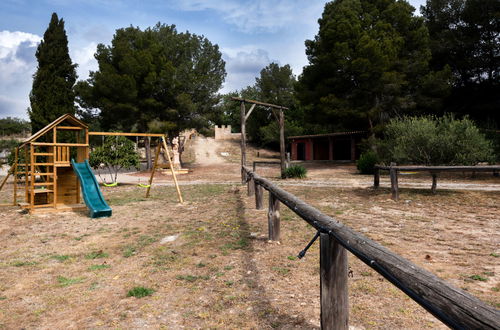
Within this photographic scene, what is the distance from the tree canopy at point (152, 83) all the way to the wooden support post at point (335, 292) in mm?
23070

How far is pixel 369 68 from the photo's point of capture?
22.4 m

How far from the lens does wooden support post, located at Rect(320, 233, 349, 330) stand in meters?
2.58

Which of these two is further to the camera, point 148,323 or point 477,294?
point 477,294

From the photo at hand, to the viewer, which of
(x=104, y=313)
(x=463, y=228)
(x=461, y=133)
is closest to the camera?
(x=104, y=313)

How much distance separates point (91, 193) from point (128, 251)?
15.7ft

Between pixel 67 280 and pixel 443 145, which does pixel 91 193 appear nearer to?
pixel 67 280

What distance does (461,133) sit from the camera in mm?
10203

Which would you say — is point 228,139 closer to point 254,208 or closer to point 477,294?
point 254,208

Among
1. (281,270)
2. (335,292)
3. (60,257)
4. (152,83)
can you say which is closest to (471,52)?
(152,83)

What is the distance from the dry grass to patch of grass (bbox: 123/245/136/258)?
0.06 meters

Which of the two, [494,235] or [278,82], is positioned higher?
[278,82]

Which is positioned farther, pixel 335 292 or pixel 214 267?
pixel 214 267

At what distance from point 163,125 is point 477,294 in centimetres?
2309

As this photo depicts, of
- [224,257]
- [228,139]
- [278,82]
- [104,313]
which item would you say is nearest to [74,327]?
[104,313]
